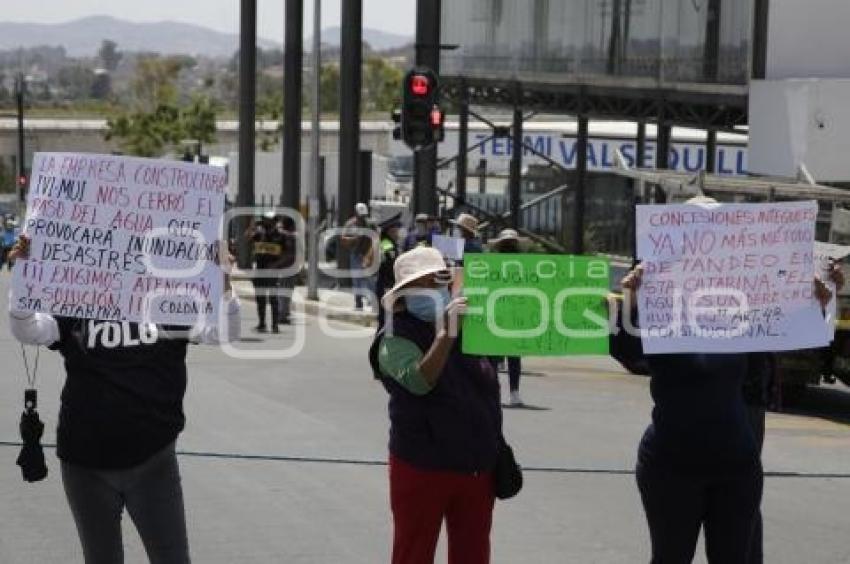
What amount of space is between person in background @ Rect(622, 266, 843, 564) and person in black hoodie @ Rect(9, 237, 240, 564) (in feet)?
5.88

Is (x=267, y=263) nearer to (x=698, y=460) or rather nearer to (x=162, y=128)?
(x=698, y=460)

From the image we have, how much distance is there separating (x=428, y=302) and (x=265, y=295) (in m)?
18.4

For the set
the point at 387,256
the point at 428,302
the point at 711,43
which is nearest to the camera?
the point at 428,302

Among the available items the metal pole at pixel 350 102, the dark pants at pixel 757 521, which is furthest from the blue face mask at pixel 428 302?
the metal pole at pixel 350 102

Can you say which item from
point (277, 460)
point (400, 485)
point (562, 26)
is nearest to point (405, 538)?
point (400, 485)

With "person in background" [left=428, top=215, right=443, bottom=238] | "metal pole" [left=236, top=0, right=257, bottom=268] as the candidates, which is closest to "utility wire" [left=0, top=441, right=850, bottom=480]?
"person in background" [left=428, top=215, right=443, bottom=238]

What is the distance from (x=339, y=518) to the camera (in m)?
10.5

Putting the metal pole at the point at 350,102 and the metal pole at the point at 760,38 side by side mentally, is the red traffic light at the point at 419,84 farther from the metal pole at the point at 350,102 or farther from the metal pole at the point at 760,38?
the metal pole at the point at 760,38

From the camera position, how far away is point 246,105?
1527 inches

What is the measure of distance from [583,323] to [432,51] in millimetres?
17828

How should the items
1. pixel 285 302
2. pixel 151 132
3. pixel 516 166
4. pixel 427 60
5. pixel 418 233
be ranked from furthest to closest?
pixel 151 132 < pixel 516 166 < pixel 285 302 < pixel 427 60 < pixel 418 233

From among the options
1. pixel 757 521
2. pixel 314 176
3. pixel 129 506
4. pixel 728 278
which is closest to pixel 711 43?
pixel 314 176

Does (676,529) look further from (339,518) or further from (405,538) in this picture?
(339,518)

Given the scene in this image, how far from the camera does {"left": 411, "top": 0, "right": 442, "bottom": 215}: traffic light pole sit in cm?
2433
